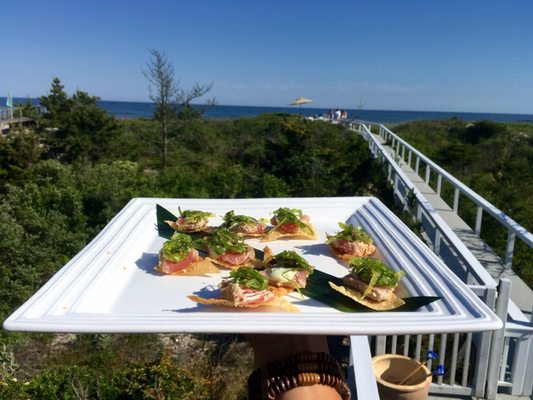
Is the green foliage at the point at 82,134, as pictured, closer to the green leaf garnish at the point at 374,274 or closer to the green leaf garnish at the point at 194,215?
the green leaf garnish at the point at 194,215

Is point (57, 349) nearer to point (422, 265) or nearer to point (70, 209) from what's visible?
point (70, 209)

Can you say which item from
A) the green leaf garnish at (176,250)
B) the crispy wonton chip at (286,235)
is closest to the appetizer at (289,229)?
the crispy wonton chip at (286,235)

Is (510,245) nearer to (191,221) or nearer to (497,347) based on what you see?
(497,347)

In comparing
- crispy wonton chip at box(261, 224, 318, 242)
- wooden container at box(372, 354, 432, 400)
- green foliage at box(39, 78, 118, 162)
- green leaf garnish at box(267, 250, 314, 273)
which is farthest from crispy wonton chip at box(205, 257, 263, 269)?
green foliage at box(39, 78, 118, 162)

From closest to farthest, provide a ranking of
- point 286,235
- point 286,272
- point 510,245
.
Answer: point 286,272 < point 286,235 < point 510,245

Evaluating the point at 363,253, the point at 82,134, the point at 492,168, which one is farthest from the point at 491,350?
the point at 82,134

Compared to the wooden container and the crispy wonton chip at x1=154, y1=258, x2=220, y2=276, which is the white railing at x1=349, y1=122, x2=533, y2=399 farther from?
the crispy wonton chip at x1=154, y1=258, x2=220, y2=276

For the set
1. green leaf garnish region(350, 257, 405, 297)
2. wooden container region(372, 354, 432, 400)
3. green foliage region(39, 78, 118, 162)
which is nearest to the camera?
green leaf garnish region(350, 257, 405, 297)
